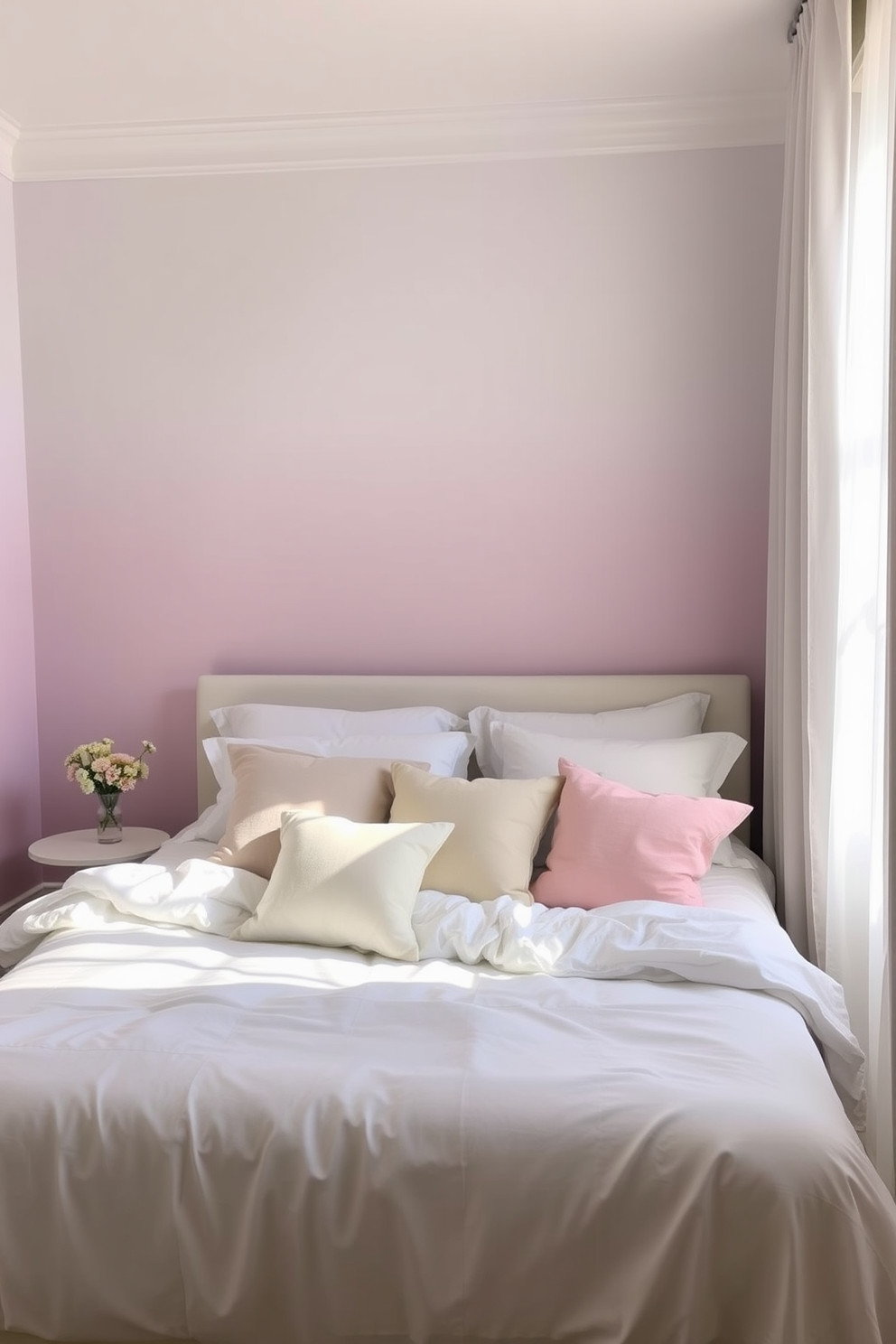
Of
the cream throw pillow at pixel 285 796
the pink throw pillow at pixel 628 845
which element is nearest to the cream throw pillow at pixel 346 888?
the cream throw pillow at pixel 285 796

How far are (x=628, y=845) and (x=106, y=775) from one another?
177 centimetres

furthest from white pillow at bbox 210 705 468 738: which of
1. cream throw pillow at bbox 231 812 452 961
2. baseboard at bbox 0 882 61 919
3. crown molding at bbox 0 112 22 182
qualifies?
crown molding at bbox 0 112 22 182

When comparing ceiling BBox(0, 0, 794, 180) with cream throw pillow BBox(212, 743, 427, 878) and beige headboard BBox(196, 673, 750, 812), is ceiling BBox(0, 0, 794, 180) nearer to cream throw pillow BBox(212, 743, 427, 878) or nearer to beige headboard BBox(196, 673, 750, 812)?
beige headboard BBox(196, 673, 750, 812)

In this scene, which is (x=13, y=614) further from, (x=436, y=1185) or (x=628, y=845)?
(x=436, y=1185)

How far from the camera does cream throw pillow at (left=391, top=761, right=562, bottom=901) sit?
293 cm

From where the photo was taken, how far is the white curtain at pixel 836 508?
249cm

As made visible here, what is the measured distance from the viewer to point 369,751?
→ 3.47 m

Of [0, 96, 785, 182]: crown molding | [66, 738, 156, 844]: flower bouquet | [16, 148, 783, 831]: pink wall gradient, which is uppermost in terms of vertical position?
[0, 96, 785, 182]: crown molding

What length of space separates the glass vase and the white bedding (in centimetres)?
158

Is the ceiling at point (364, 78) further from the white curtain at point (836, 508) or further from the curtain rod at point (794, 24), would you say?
the white curtain at point (836, 508)

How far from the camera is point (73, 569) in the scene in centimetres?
410

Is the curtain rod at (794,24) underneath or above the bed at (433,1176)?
above

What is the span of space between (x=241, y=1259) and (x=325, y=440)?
108 inches

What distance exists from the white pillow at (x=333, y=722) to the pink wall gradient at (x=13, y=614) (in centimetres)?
87
